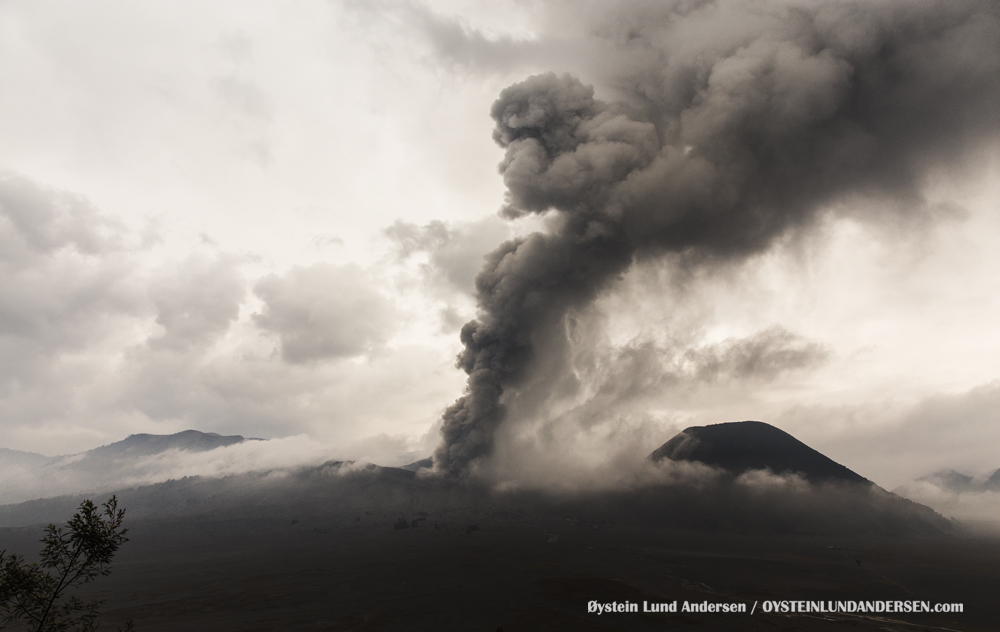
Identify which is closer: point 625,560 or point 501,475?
point 625,560

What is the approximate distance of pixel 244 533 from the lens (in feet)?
643

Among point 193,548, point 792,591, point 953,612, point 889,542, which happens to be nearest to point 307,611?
point 792,591

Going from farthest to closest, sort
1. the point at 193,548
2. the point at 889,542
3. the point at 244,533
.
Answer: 1. the point at 244,533
2. the point at 889,542
3. the point at 193,548

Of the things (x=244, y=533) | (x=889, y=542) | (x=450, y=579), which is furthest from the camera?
(x=244, y=533)

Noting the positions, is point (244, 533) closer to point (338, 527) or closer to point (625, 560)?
point (338, 527)

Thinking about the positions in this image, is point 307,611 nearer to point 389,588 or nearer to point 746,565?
point 389,588

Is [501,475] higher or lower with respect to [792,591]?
higher

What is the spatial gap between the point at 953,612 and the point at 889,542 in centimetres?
12896

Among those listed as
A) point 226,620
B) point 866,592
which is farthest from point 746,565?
point 226,620

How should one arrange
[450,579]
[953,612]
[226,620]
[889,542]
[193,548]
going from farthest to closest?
[889,542] → [193,548] → [450,579] → [953,612] → [226,620]

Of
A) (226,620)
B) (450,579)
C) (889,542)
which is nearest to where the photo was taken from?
(226,620)

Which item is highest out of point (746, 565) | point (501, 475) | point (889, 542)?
point (501, 475)

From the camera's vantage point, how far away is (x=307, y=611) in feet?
244

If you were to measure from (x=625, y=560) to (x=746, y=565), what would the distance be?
101 ft
